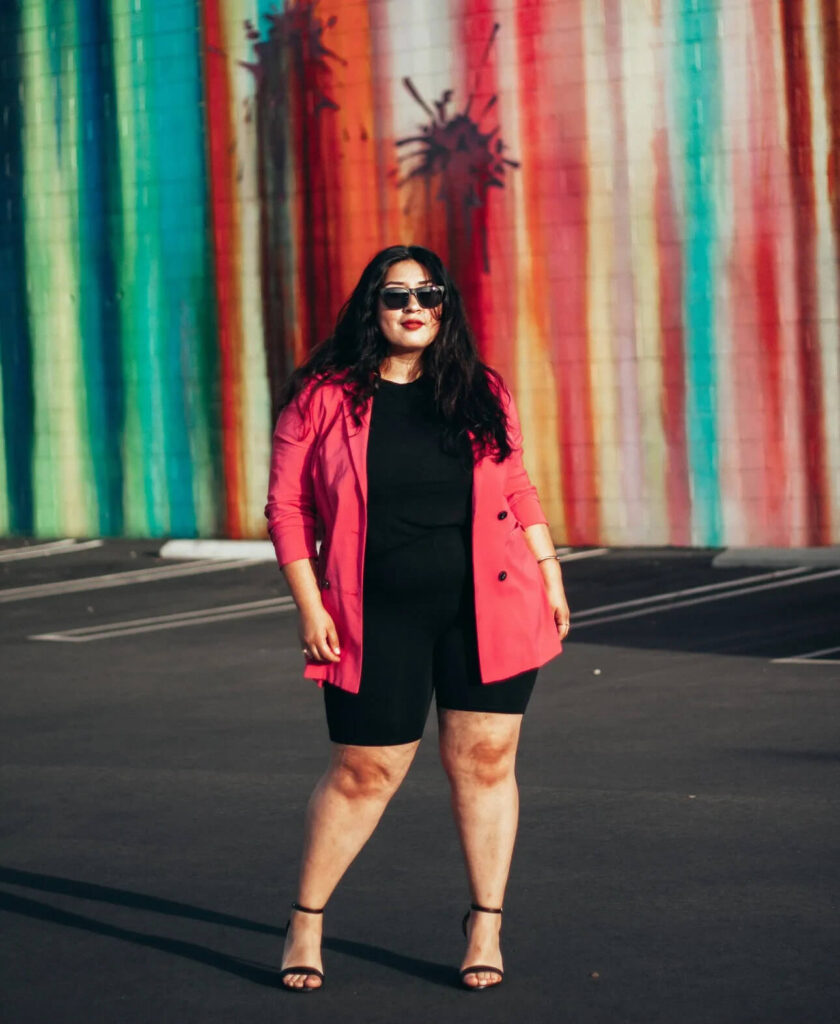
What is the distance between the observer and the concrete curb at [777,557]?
14477mm

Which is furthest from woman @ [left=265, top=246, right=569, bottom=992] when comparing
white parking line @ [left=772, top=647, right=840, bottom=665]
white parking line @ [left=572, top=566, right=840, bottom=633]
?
white parking line @ [left=572, top=566, right=840, bottom=633]

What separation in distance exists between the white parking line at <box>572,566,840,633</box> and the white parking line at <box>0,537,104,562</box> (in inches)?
283

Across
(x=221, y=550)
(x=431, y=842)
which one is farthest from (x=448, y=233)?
(x=431, y=842)

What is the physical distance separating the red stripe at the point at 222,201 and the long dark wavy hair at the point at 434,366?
13457 mm

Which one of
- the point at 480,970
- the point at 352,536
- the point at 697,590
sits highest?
the point at 352,536

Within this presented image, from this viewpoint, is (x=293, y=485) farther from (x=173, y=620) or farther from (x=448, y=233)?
(x=448, y=233)

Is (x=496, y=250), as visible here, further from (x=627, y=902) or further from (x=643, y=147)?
(x=627, y=902)

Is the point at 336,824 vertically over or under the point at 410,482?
under

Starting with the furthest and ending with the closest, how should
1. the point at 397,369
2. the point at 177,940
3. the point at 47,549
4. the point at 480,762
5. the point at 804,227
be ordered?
the point at 47,549
the point at 804,227
the point at 177,940
the point at 397,369
the point at 480,762

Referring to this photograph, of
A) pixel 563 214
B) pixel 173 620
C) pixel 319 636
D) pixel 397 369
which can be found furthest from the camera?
pixel 563 214

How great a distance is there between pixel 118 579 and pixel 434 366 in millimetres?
10939

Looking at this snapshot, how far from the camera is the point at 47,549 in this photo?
1847cm

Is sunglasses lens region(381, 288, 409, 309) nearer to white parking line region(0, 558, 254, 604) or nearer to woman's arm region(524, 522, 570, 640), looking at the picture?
woman's arm region(524, 522, 570, 640)

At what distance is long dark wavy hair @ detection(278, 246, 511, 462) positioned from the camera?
15.6 ft
